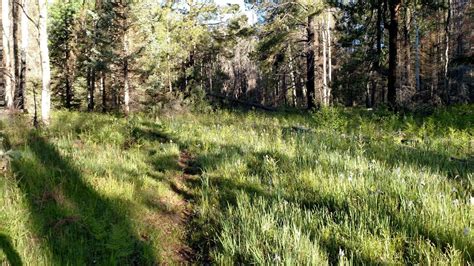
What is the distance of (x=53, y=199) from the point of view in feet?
13.4

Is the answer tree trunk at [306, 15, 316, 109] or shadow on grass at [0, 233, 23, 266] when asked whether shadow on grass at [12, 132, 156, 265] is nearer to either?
shadow on grass at [0, 233, 23, 266]

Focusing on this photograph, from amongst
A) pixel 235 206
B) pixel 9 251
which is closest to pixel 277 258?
pixel 235 206

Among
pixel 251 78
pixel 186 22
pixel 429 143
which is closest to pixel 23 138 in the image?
pixel 429 143

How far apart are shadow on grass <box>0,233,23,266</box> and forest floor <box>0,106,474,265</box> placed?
0.01 m

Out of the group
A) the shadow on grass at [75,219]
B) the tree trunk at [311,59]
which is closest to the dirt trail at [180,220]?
the shadow on grass at [75,219]

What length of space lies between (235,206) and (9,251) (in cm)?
225

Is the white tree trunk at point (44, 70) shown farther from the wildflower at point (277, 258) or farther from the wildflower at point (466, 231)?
the wildflower at point (466, 231)

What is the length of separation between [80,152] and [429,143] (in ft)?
21.5

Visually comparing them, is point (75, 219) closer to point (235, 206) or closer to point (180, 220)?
point (180, 220)

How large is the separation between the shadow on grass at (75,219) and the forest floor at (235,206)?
0.01 metres

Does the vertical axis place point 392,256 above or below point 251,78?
below

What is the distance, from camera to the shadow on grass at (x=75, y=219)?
3082mm

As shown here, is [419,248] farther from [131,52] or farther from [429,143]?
[131,52]

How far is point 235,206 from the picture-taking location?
4.21 m
